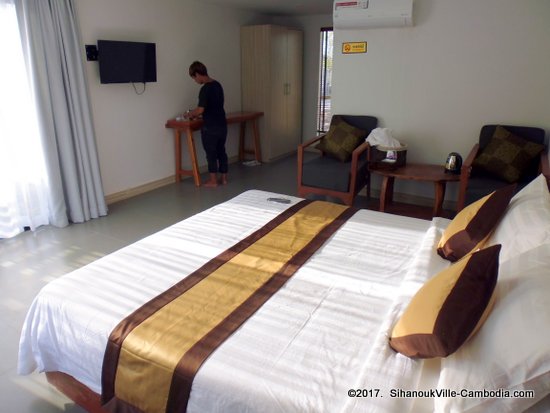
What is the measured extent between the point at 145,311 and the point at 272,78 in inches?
203

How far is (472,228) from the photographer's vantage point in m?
1.82

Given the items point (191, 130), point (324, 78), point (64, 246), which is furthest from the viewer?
point (324, 78)

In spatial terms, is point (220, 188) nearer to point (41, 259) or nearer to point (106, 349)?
point (41, 259)

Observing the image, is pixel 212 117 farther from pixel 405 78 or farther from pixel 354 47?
pixel 405 78

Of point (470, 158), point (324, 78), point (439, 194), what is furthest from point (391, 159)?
point (324, 78)

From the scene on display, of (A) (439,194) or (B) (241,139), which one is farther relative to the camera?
(B) (241,139)

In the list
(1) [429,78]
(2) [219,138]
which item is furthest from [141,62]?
(1) [429,78]

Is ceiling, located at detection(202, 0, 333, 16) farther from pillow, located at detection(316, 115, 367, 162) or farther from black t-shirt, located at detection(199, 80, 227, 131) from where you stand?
pillow, located at detection(316, 115, 367, 162)

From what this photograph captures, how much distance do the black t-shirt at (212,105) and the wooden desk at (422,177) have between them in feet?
6.45

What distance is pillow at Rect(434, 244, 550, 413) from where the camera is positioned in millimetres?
975

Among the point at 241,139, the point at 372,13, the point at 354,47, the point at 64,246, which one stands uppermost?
the point at 372,13

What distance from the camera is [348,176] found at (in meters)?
3.87

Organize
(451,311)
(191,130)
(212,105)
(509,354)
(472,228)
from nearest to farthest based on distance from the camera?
(509,354) < (451,311) < (472,228) < (212,105) < (191,130)

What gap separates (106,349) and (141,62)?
3.68m
